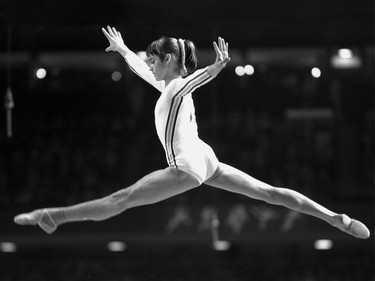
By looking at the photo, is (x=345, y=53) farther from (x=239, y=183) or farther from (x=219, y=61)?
(x=219, y=61)

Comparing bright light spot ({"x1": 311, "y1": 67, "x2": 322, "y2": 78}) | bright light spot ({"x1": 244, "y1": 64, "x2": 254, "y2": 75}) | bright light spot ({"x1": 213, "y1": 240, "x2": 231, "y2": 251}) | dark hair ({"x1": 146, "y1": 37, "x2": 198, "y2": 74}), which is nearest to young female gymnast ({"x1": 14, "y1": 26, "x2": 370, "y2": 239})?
dark hair ({"x1": 146, "y1": 37, "x2": 198, "y2": 74})

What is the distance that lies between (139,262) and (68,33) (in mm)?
1877

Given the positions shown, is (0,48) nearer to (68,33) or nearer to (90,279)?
(68,33)

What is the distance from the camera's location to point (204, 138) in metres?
6.34

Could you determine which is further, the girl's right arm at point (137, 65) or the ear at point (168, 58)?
the girl's right arm at point (137, 65)

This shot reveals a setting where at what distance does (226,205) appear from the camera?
21.0ft

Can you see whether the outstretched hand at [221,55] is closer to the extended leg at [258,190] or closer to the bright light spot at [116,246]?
the extended leg at [258,190]

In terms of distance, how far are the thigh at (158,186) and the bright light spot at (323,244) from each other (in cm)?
309

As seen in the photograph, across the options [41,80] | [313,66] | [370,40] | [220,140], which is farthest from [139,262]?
[370,40]

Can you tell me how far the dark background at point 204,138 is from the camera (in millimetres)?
6227

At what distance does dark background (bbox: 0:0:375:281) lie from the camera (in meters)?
6.23

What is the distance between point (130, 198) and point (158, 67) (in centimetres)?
64

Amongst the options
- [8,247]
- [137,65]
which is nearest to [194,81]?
[137,65]

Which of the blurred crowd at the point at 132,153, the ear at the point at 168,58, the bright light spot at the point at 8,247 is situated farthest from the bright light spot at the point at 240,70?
the ear at the point at 168,58
